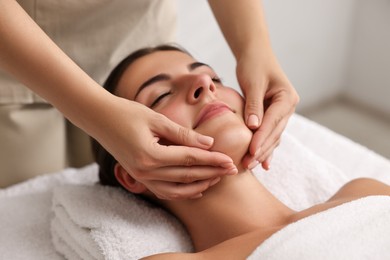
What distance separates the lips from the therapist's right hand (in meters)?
0.11

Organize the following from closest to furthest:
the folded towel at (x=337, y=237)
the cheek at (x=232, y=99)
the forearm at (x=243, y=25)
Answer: the folded towel at (x=337, y=237), the cheek at (x=232, y=99), the forearm at (x=243, y=25)

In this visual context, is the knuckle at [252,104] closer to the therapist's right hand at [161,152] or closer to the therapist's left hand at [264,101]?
the therapist's left hand at [264,101]

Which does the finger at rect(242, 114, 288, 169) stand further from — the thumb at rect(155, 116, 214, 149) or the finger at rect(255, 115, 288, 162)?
the thumb at rect(155, 116, 214, 149)

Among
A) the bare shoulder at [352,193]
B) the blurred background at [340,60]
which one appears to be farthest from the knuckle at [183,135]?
the blurred background at [340,60]

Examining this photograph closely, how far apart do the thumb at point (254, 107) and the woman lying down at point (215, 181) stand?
0.02 metres

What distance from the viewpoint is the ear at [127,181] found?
1.39 metres

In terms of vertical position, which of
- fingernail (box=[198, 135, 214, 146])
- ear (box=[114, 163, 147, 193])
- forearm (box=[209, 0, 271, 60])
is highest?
forearm (box=[209, 0, 271, 60])

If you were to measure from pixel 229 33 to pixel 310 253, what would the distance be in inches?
25.4

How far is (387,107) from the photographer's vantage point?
9.65ft

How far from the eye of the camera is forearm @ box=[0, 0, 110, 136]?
1.15m

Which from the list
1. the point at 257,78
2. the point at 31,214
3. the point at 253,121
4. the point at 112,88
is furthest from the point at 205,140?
the point at 31,214

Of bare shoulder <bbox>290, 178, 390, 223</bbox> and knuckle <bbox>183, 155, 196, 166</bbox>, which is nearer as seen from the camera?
knuckle <bbox>183, 155, 196, 166</bbox>

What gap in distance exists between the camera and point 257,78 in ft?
4.50

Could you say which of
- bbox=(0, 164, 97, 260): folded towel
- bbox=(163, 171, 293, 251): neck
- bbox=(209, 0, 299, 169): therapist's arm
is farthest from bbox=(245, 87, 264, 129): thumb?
bbox=(0, 164, 97, 260): folded towel
